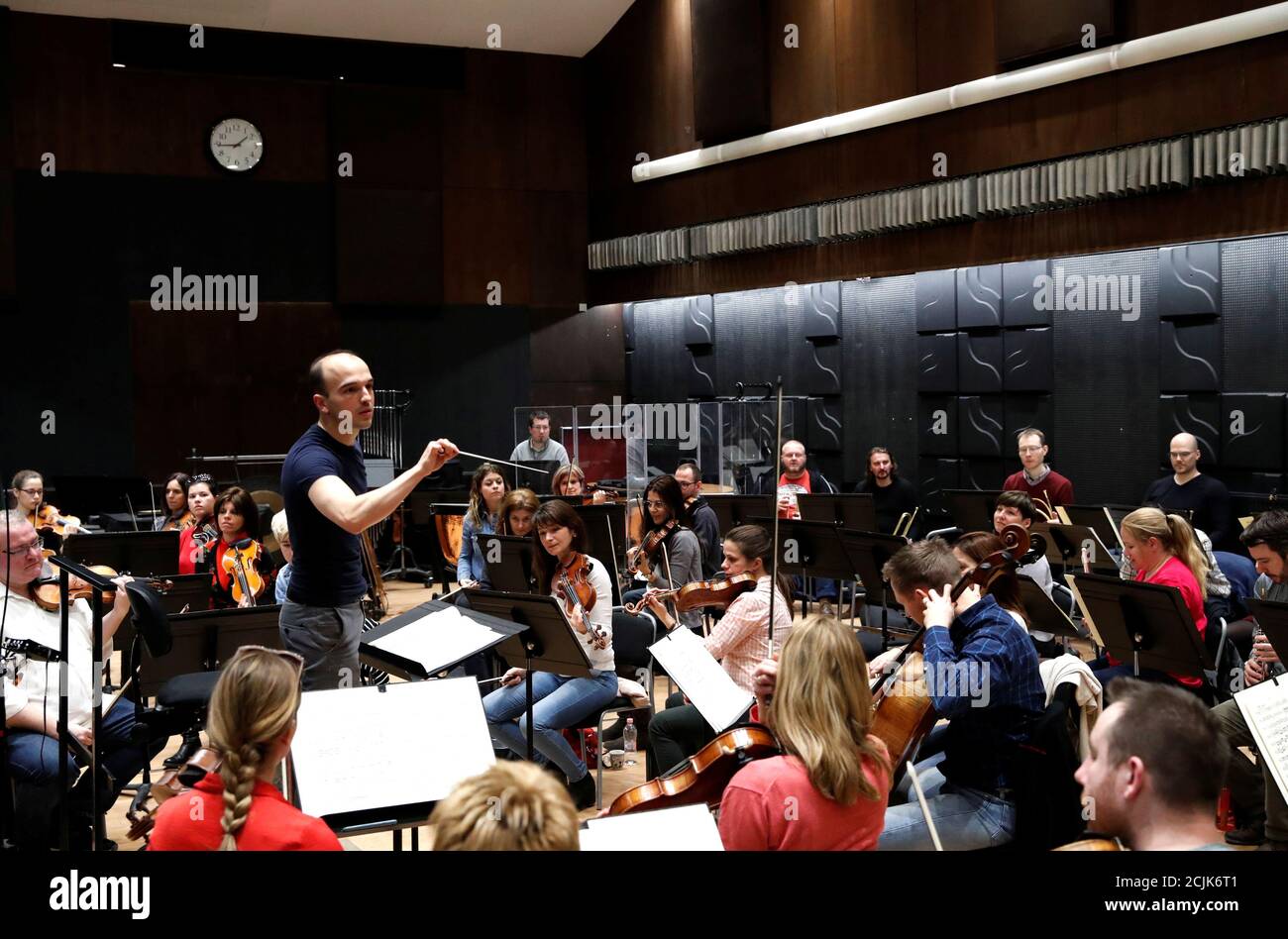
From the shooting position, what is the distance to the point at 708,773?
3.62 m

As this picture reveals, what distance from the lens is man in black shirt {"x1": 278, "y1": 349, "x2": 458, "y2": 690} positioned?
12.2 ft

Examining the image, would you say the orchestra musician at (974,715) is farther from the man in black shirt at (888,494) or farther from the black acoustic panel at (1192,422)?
the black acoustic panel at (1192,422)

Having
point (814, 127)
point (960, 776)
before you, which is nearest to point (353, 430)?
point (960, 776)

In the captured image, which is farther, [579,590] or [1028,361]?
[1028,361]

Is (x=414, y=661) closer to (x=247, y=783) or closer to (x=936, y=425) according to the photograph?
(x=247, y=783)

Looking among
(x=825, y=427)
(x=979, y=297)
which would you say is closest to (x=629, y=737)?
(x=979, y=297)

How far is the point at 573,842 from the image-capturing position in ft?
6.39

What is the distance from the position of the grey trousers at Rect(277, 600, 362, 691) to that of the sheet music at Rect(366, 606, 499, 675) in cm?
28

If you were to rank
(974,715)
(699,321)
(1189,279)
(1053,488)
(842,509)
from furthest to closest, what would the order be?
1. (699,321)
2. (1189,279)
3. (1053,488)
4. (842,509)
5. (974,715)

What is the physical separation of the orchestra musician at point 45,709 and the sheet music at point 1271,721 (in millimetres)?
3507

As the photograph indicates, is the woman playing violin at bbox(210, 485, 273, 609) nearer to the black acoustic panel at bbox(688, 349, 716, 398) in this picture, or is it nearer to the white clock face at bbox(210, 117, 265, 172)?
the black acoustic panel at bbox(688, 349, 716, 398)

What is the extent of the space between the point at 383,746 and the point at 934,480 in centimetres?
917
